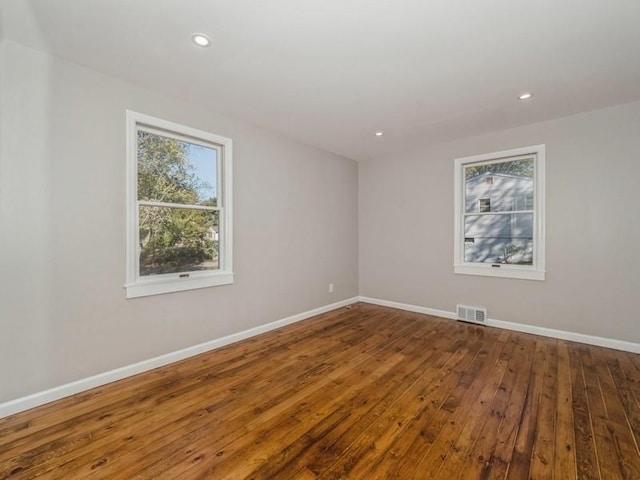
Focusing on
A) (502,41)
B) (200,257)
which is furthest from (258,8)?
(200,257)

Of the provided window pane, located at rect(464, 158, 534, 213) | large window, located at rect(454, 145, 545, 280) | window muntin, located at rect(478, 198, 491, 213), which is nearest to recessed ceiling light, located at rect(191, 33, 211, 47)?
large window, located at rect(454, 145, 545, 280)

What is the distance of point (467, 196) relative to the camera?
4230 mm

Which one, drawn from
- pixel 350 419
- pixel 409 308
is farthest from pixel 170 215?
pixel 409 308

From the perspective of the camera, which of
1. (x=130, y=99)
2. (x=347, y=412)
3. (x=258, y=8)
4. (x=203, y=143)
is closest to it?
(x=258, y=8)

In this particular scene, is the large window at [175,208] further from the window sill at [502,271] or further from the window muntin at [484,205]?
the window muntin at [484,205]

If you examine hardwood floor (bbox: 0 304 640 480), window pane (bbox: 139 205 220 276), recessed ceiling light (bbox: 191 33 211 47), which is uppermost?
recessed ceiling light (bbox: 191 33 211 47)

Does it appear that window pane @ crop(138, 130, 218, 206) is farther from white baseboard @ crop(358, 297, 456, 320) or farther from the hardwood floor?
white baseboard @ crop(358, 297, 456, 320)

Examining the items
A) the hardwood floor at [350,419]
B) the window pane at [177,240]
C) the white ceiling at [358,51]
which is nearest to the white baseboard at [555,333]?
the hardwood floor at [350,419]

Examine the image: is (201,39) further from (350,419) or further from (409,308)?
(409,308)

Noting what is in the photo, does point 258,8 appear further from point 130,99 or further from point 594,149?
point 594,149

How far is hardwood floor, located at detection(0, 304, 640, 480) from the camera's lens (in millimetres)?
1567

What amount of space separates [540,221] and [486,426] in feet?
9.13

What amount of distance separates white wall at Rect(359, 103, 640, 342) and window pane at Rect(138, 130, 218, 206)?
309 centimetres

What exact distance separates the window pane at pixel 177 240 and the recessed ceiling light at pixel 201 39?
1.51 metres
